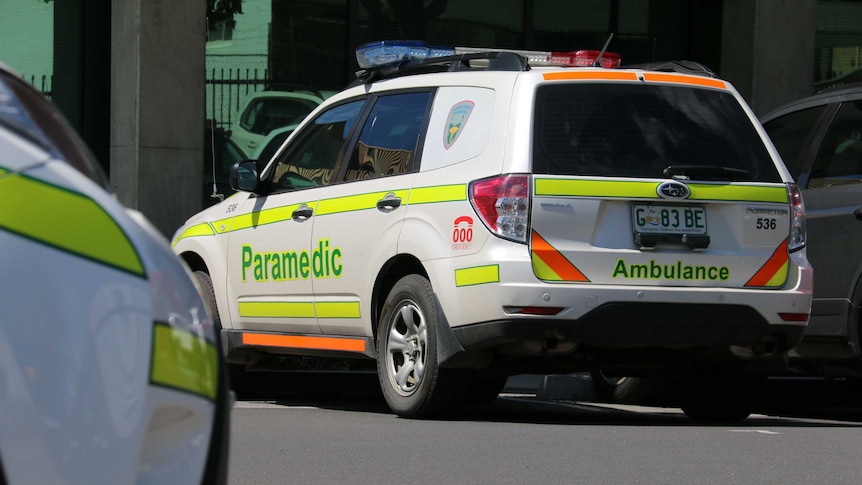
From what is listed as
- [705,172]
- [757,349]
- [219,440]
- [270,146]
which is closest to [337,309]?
[705,172]

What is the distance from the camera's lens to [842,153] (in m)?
8.62

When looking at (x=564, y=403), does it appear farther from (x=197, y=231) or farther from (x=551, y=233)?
(x=551, y=233)

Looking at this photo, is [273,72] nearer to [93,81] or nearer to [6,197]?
[93,81]

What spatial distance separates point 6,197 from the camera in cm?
240

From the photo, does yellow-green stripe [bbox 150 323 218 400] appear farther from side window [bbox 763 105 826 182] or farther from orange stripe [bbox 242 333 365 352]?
side window [bbox 763 105 826 182]

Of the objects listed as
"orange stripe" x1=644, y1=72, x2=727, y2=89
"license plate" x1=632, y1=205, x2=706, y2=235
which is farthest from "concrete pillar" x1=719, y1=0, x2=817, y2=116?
"license plate" x1=632, y1=205, x2=706, y2=235

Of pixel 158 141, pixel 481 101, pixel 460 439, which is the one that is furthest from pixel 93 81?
pixel 460 439

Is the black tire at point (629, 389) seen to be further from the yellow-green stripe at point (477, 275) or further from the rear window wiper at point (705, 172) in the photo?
the yellow-green stripe at point (477, 275)

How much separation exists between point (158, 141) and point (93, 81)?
136cm

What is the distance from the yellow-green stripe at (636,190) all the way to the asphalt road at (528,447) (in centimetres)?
111

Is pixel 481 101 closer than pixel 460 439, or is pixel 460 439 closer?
pixel 460 439

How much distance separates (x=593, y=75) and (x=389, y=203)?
1.22 meters

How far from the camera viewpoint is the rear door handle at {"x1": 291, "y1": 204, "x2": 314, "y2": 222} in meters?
8.18

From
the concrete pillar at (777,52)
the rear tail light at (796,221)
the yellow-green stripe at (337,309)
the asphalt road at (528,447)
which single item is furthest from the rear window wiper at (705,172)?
the concrete pillar at (777,52)
